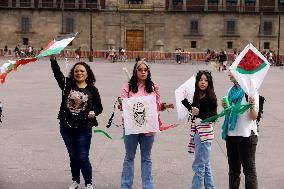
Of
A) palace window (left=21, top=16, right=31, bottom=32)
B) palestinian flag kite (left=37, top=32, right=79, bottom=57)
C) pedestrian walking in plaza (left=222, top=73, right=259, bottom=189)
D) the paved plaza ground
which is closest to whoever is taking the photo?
pedestrian walking in plaza (left=222, top=73, right=259, bottom=189)

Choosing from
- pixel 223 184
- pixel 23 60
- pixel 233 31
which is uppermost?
pixel 233 31

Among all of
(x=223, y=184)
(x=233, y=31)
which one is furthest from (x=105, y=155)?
(x=233, y=31)

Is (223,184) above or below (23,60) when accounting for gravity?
below

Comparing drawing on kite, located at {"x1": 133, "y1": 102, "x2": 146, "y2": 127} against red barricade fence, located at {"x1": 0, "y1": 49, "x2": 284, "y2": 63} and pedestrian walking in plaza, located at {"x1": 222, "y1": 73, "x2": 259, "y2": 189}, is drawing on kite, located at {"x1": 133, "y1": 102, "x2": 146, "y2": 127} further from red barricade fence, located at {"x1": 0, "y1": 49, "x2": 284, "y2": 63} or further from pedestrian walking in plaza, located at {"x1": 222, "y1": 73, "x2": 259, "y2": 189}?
red barricade fence, located at {"x1": 0, "y1": 49, "x2": 284, "y2": 63}

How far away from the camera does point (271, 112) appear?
13.2 m

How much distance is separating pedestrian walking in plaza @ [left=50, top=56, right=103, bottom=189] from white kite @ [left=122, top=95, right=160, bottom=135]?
41cm

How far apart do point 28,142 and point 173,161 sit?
2813 millimetres

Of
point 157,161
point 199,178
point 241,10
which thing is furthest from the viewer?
point 241,10

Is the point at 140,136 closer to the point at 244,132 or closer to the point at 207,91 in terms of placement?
the point at 207,91

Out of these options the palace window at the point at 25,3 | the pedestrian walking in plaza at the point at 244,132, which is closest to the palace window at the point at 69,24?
the palace window at the point at 25,3

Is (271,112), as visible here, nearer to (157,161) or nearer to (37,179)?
(157,161)

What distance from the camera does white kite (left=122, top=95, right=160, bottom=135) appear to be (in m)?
5.81

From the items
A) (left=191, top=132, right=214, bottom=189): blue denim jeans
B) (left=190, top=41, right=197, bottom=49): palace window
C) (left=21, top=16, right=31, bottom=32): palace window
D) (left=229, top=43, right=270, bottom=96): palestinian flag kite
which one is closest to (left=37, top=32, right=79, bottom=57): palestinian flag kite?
(left=191, top=132, right=214, bottom=189): blue denim jeans

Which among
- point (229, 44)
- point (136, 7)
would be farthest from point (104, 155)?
point (229, 44)
